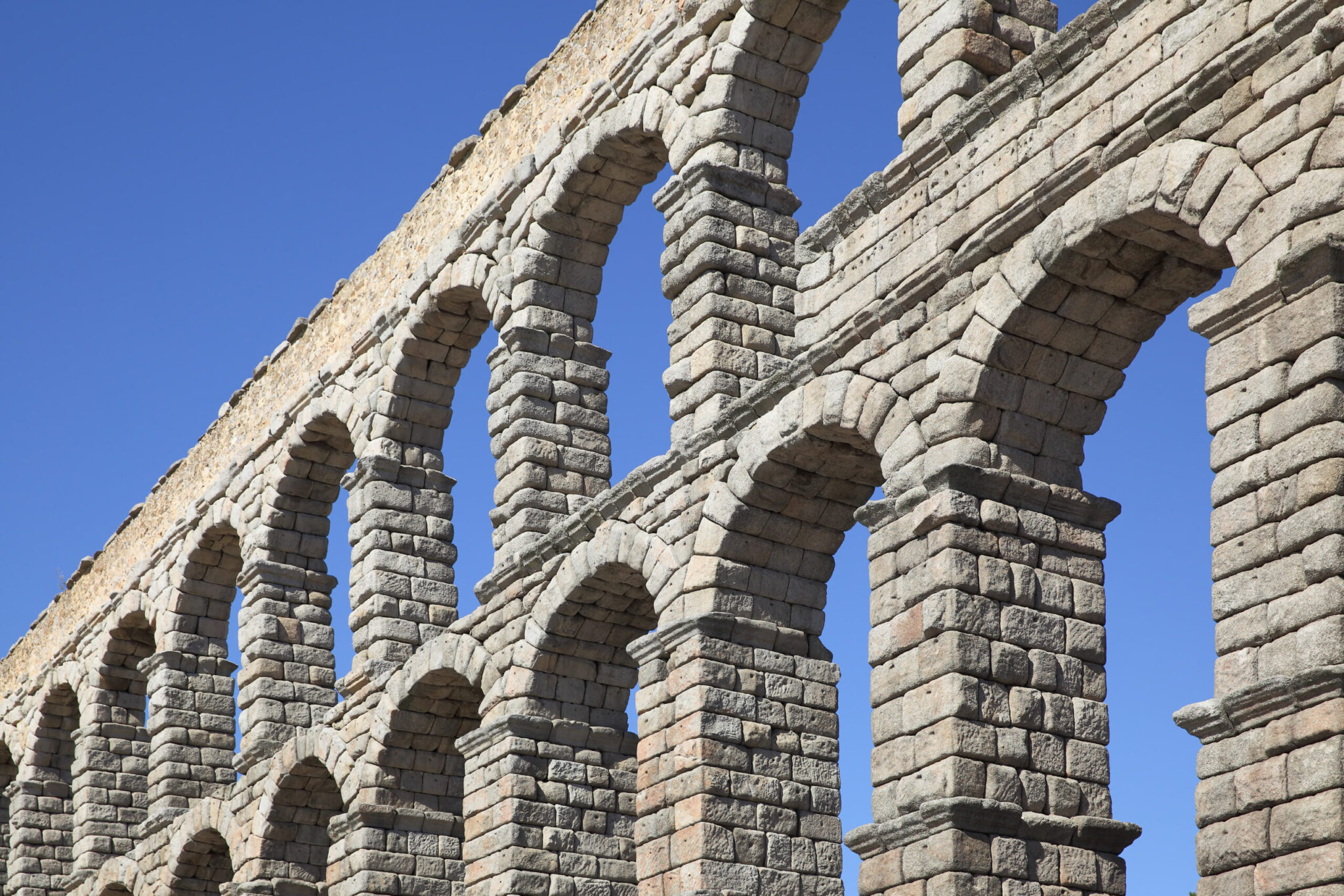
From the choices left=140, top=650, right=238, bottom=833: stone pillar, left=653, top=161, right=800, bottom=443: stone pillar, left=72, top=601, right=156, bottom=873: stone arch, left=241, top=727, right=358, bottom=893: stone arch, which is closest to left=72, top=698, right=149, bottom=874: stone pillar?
left=72, top=601, right=156, bottom=873: stone arch

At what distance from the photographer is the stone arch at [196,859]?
18.6m

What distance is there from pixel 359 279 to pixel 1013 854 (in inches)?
425

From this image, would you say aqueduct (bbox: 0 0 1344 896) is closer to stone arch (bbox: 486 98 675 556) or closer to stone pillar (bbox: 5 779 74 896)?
stone arch (bbox: 486 98 675 556)

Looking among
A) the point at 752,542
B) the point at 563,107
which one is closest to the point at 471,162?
the point at 563,107

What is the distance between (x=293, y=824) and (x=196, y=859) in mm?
2592

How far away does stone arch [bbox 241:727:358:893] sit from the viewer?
1686cm

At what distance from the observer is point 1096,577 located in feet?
32.0

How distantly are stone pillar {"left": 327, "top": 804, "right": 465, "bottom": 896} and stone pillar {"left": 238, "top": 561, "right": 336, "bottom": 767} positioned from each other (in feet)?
8.68

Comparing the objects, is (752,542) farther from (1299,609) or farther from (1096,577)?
(1299,609)

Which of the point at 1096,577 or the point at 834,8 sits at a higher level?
the point at 834,8

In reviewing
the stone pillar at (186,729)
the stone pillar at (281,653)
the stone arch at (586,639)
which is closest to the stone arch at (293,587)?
the stone pillar at (281,653)

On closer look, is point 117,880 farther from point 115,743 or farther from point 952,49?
point 952,49

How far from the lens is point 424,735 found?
15188 millimetres

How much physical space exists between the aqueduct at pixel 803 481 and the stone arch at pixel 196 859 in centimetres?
12
